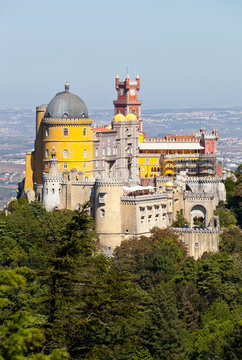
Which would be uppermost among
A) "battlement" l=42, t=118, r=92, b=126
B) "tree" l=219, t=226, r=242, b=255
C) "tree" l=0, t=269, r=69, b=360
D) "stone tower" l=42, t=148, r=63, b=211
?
"battlement" l=42, t=118, r=92, b=126

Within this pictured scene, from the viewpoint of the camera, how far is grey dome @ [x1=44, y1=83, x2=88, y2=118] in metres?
87.1

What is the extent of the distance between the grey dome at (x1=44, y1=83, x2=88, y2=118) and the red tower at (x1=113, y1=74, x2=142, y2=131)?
26721mm

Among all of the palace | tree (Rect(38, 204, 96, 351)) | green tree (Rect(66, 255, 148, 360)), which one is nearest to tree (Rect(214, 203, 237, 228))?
the palace

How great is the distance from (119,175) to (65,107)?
1087 cm

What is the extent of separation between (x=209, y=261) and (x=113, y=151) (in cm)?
2286

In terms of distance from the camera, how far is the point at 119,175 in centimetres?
9381

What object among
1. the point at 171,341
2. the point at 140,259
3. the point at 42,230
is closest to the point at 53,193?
the point at 42,230

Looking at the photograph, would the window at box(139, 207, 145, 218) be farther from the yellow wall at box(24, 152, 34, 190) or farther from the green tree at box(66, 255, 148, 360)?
the green tree at box(66, 255, 148, 360)

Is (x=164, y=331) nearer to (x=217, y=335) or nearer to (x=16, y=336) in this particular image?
(x=217, y=335)

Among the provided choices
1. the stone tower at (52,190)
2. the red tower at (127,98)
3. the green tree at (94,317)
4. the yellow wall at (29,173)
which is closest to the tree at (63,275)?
the green tree at (94,317)

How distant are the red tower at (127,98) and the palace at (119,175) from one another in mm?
11179

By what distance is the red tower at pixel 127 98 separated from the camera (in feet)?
378

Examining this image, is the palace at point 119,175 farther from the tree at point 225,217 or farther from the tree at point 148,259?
the tree at point 148,259

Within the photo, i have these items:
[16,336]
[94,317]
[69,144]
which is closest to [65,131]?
[69,144]
